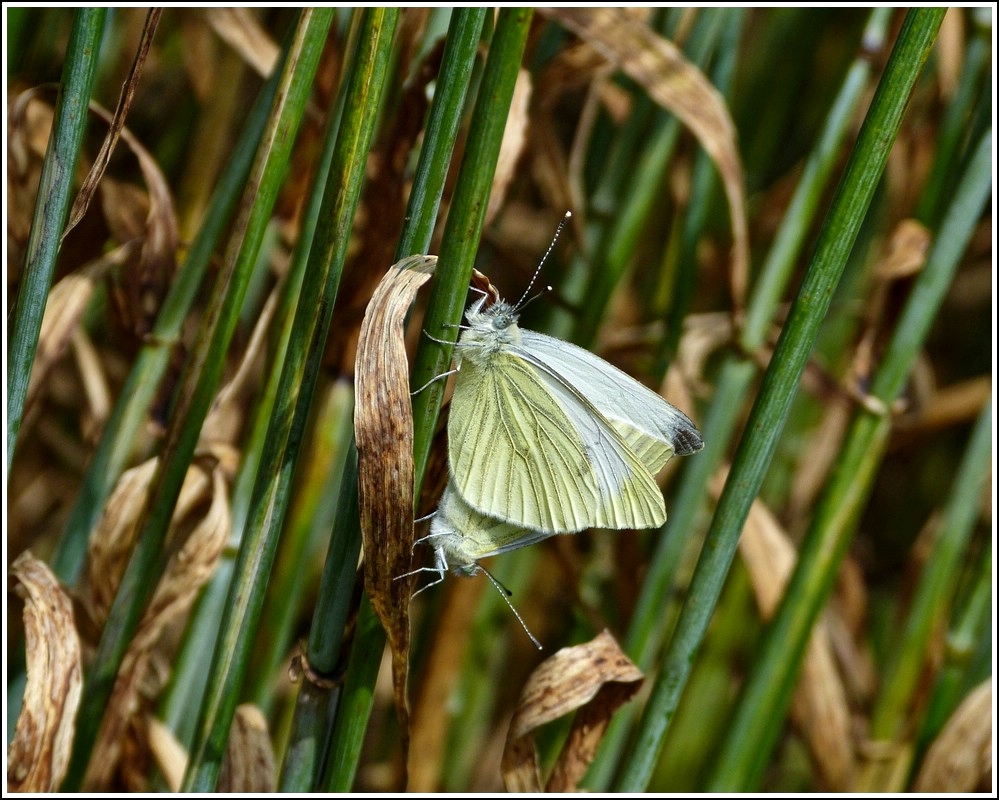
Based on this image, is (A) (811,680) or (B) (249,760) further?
(A) (811,680)

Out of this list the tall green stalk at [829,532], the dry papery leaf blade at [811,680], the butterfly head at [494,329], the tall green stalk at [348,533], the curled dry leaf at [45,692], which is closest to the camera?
the tall green stalk at [348,533]

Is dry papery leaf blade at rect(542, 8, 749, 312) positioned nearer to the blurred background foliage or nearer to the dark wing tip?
the blurred background foliage

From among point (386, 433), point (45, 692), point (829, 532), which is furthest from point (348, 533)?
point (829, 532)

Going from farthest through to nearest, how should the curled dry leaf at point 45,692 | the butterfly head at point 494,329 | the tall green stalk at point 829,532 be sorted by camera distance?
the tall green stalk at point 829,532 → the butterfly head at point 494,329 → the curled dry leaf at point 45,692

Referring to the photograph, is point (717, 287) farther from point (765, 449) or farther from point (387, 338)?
point (387, 338)

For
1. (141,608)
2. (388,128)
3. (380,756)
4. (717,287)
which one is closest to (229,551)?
(141,608)

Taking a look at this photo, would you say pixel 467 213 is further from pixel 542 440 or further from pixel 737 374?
pixel 737 374

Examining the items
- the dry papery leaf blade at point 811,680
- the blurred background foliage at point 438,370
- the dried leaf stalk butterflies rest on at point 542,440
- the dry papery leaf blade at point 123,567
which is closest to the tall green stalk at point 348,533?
the blurred background foliage at point 438,370

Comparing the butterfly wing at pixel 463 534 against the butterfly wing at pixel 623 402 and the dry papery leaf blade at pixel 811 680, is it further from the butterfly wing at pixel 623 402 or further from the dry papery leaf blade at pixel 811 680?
the dry papery leaf blade at pixel 811 680
